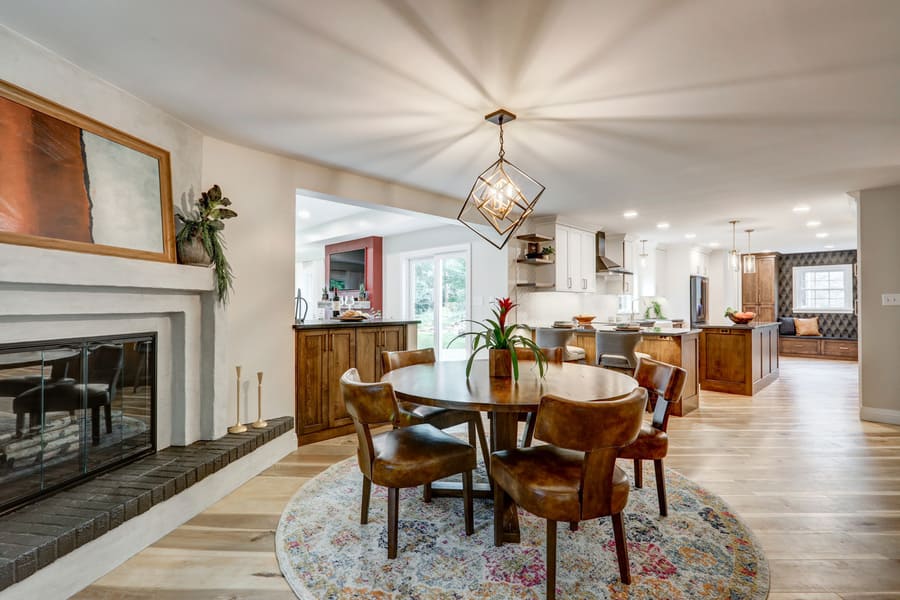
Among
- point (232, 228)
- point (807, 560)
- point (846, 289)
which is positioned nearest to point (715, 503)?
point (807, 560)

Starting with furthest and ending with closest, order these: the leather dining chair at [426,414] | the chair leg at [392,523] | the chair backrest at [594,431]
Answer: the leather dining chair at [426,414], the chair leg at [392,523], the chair backrest at [594,431]

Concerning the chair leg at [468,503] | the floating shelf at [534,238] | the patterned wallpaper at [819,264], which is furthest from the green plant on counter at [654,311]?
the chair leg at [468,503]

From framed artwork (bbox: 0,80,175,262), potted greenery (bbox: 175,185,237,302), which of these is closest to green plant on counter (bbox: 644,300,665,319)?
potted greenery (bbox: 175,185,237,302)

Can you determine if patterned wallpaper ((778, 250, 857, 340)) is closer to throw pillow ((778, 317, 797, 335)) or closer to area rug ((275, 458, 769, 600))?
throw pillow ((778, 317, 797, 335))

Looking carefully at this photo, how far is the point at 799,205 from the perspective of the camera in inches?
209

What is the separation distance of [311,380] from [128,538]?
180cm

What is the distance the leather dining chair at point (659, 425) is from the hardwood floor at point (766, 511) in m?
0.53

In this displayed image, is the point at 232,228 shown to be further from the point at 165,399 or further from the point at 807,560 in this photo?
the point at 807,560

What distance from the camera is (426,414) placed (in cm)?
278

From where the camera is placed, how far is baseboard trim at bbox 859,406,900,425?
4.28 meters

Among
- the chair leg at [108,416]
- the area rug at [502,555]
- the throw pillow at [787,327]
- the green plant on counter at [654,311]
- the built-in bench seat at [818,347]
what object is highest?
the green plant on counter at [654,311]

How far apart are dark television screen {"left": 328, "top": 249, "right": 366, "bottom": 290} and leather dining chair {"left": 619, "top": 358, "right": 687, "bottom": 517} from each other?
19.6 ft

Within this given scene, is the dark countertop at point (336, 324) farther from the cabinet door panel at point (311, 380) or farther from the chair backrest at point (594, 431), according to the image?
the chair backrest at point (594, 431)

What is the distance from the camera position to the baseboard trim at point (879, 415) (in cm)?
428
